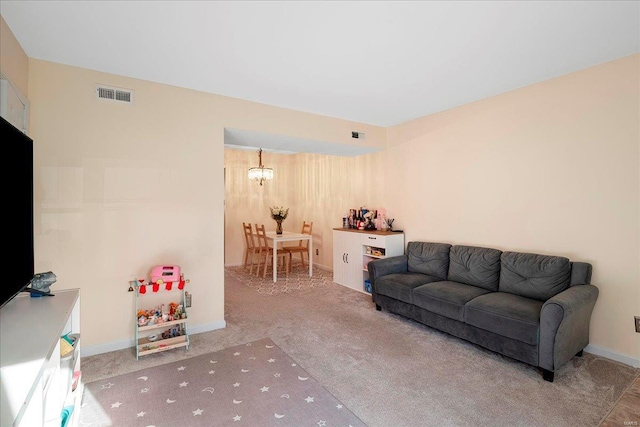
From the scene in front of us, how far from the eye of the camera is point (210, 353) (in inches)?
110

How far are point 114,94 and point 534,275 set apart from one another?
423cm

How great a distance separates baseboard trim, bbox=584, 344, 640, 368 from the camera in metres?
2.54

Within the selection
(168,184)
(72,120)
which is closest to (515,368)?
(168,184)

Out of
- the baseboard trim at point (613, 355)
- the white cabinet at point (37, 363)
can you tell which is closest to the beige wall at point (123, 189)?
the white cabinet at point (37, 363)

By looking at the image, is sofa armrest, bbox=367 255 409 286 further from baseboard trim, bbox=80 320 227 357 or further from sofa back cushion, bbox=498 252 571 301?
baseboard trim, bbox=80 320 227 357

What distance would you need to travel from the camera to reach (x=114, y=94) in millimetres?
2859

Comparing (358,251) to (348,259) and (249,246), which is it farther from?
(249,246)

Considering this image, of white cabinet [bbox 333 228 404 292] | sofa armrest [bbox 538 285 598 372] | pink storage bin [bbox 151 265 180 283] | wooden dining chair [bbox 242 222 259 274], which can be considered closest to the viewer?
sofa armrest [bbox 538 285 598 372]

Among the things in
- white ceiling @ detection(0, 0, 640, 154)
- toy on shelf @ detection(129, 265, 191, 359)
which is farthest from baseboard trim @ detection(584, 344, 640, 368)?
toy on shelf @ detection(129, 265, 191, 359)

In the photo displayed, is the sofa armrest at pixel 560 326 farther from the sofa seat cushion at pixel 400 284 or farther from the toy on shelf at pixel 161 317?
the toy on shelf at pixel 161 317

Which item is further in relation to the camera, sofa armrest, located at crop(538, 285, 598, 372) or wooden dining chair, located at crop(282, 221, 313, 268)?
wooden dining chair, located at crop(282, 221, 313, 268)

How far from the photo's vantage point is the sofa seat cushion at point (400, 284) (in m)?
3.41

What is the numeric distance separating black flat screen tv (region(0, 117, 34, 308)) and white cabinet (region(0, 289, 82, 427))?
12cm

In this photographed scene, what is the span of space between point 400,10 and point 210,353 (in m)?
3.06
